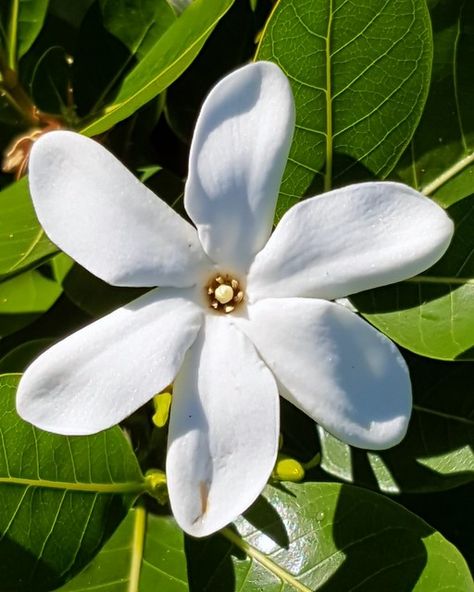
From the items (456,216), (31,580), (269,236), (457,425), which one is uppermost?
(269,236)

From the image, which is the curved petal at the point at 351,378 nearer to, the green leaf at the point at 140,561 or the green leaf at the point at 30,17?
the green leaf at the point at 140,561

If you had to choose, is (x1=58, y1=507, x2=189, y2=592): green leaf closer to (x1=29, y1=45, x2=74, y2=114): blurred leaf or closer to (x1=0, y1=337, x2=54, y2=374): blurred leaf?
(x1=0, y1=337, x2=54, y2=374): blurred leaf

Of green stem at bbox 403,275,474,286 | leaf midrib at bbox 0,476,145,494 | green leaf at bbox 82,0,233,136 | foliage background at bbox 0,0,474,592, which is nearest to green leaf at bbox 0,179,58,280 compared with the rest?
foliage background at bbox 0,0,474,592

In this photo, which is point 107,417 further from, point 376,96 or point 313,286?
point 376,96

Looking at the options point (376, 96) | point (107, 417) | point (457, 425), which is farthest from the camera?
point (457, 425)

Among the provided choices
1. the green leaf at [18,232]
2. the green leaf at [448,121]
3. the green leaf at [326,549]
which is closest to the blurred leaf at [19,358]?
the green leaf at [18,232]

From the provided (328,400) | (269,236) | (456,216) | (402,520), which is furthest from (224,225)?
(402,520)
